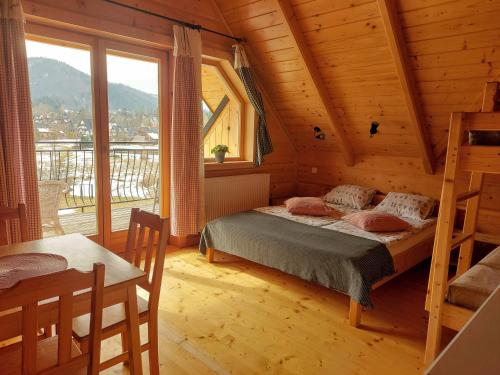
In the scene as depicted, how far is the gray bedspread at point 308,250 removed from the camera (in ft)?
7.59

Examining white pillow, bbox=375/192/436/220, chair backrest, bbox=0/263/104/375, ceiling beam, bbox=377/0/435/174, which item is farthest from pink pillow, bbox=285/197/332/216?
chair backrest, bbox=0/263/104/375

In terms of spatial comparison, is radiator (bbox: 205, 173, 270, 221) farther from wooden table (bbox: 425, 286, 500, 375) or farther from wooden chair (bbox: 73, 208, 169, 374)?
wooden table (bbox: 425, 286, 500, 375)

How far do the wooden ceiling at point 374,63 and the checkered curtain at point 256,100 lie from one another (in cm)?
19

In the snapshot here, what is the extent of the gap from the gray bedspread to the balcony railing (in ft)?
4.13

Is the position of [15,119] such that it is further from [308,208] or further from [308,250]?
[308,208]

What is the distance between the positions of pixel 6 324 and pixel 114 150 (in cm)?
341

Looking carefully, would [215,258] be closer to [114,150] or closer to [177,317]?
[177,317]

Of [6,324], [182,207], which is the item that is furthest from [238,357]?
[182,207]

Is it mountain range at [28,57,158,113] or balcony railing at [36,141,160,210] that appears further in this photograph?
balcony railing at [36,141,160,210]

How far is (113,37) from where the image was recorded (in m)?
3.08

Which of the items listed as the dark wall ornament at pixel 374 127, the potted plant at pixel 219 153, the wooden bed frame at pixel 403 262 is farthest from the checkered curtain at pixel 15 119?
the dark wall ornament at pixel 374 127

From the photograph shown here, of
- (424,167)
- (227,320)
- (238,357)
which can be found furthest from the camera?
(424,167)

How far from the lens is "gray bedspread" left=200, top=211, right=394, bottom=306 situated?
2.31 metres

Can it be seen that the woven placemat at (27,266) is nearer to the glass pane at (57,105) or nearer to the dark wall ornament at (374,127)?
the glass pane at (57,105)
